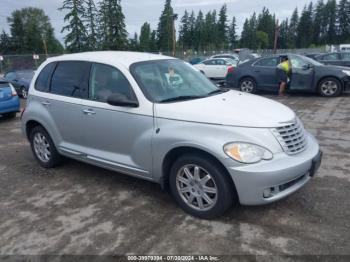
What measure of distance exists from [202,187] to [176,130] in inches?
26.9

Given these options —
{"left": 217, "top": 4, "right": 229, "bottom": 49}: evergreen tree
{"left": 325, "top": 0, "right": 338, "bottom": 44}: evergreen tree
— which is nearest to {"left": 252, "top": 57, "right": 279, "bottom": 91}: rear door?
{"left": 217, "top": 4, "right": 229, "bottom": 49}: evergreen tree

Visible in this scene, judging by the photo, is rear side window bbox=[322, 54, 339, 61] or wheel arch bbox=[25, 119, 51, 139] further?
rear side window bbox=[322, 54, 339, 61]

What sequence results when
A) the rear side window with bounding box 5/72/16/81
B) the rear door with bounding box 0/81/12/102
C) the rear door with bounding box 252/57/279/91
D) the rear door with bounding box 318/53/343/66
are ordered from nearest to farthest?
1. the rear door with bounding box 0/81/12/102
2. the rear door with bounding box 252/57/279/91
3. the rear door with bounding box 318/53/343/66
4. the rear side window with bounding box 5/72/16/81

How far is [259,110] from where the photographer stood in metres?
3.71

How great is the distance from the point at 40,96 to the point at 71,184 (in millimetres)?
1512

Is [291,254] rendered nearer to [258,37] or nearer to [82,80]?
[82,80]

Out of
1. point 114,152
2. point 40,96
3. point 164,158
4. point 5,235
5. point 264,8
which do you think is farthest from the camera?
point 264,8

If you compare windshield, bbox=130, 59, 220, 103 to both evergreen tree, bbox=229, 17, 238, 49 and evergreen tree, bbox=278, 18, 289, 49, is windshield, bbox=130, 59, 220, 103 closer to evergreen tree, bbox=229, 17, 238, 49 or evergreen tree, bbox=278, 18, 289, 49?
evergreen tree, bbox=229, 17, 238, 49

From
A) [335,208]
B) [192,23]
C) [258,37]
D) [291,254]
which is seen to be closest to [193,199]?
[291,254]

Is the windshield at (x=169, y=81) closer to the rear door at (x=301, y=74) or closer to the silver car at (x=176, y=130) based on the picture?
the silver car at (x=176, y=130)

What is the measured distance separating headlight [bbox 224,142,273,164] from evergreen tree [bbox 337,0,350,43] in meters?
104

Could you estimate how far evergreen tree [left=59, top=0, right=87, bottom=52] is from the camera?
118ft

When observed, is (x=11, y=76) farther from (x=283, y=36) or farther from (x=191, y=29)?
(x=283, y=36)

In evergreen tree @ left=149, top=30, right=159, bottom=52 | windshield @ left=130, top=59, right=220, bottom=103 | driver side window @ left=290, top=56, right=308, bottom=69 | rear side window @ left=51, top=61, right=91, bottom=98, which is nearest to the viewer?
windshield @ left=130, top=59, right=220, bottom=103
